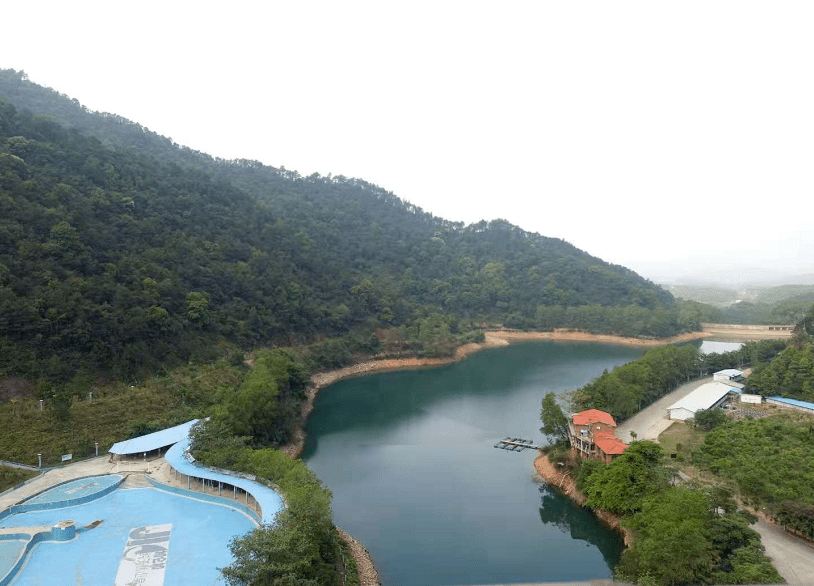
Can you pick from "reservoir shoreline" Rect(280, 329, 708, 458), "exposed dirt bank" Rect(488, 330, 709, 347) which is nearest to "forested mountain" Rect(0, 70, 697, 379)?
"exposed dirt bank" Rect(488, 330, 709, 347)

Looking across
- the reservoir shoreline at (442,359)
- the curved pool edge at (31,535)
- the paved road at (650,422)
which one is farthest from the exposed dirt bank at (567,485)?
the curved pool edge at (31,535)

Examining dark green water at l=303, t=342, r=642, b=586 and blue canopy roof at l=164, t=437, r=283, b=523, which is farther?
dark green water at l=303, t=342, r=642, b=586

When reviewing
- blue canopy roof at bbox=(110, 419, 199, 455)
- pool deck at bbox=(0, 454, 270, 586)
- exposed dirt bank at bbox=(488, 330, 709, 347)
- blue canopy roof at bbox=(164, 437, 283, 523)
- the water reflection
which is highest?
exposed dirt bank at bbox=(488, 330, 709, 347)

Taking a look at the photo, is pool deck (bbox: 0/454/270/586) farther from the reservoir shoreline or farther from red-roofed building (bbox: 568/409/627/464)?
red-roofed building (bbox: 568/409/627/464)

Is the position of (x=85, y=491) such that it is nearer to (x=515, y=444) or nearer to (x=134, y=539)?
(x=134, y=539)

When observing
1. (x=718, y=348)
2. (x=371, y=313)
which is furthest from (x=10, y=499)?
(x=718, y=348)

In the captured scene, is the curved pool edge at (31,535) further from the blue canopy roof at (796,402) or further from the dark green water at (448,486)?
the blue canopy roof at (796,402)
